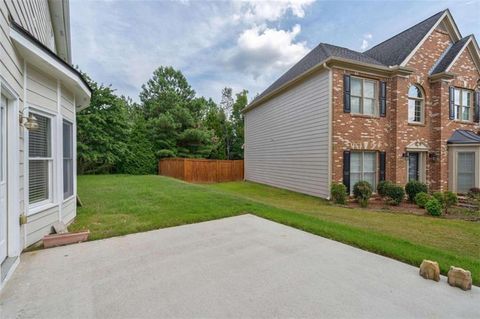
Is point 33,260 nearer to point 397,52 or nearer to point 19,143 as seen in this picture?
point 19,143

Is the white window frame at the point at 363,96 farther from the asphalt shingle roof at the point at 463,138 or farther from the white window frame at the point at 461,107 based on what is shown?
the white window frame at the point at 461,107

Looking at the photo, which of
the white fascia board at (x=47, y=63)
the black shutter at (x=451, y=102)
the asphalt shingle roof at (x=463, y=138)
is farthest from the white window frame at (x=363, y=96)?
the white fascia board at (x=47, y=63)

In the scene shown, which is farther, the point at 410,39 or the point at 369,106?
the point at 410,39

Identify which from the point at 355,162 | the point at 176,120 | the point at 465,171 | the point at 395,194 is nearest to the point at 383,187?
the point at 395,194

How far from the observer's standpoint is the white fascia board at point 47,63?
326 centimetres

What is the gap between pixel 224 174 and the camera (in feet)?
60.2

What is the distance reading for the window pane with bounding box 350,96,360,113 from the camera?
32.7ft

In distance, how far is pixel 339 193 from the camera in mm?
9023

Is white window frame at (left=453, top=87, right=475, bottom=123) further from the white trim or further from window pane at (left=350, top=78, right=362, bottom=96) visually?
window pane at (left=350, top=78, right=362, bottom=96)

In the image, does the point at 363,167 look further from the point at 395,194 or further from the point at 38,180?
the point at 38,180

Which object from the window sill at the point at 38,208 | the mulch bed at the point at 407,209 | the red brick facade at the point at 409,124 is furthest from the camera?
the red brick facade at the point at 409,124

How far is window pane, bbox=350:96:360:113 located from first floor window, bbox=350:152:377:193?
5.91ft

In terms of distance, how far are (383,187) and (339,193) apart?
6.73 feet

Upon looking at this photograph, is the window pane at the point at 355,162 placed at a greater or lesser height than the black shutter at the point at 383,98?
lesser
